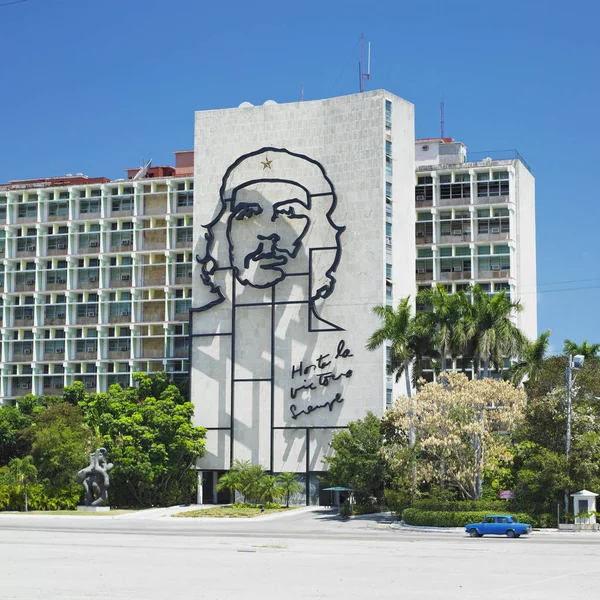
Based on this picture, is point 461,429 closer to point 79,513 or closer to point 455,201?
point 79,513

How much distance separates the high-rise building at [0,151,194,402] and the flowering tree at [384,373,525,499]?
48478mm

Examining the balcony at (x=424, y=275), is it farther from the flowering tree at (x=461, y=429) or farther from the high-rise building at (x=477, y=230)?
the flowering tree at (x=461, y=429)

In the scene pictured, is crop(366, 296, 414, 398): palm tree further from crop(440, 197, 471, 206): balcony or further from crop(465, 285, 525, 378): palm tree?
crop(440, 197, 471, 206): balcony

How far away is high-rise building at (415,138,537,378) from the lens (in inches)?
4257

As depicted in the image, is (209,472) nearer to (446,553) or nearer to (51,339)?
(51,339)

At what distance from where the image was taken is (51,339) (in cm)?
11881

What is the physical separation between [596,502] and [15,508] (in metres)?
46.6

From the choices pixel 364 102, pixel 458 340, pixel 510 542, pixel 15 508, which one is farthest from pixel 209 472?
pixel 510 542

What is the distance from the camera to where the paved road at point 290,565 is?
1247 inches

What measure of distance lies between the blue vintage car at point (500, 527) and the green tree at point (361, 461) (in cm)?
1799

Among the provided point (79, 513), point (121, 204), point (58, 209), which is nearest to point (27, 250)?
point (58, 209)

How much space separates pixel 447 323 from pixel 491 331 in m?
3.45

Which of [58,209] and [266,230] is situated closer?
[266,230]

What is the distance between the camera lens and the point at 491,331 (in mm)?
81875
